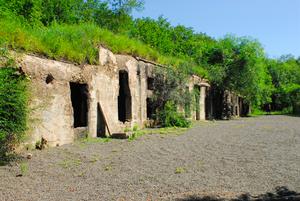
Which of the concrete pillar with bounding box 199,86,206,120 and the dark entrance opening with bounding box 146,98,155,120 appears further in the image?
the concrete pillar with bounding box 199,86,206,120

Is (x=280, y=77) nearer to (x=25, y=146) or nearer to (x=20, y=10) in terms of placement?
(x=20, y=10)

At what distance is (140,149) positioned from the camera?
1045cm

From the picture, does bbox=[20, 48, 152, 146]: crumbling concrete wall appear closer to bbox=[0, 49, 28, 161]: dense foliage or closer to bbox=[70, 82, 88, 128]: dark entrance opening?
bbox=[70, 82, 88, 128]: dark entrance opening

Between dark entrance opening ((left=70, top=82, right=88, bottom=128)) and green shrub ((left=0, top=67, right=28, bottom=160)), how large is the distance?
3790 mm

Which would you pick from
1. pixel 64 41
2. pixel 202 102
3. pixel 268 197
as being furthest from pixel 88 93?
pixel 202 102

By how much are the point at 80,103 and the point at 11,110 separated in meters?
5.40

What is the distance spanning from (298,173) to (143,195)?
3135mm

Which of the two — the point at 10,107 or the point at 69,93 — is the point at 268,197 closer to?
the point at 10,107

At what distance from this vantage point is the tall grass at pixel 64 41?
962 cm

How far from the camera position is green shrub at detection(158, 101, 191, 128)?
1680cm

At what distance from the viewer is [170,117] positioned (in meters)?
16.9

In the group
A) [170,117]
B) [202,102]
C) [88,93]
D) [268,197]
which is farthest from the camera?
[202,102]

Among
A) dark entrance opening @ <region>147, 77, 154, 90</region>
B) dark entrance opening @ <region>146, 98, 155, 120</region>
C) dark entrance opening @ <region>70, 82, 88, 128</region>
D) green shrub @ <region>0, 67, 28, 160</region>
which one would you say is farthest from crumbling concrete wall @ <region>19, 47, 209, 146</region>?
green shrub @ <region>0, 67, 28, 160</region>

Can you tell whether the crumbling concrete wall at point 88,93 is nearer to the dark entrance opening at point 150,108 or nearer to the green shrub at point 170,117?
the dark entrance opening at point 150,108
